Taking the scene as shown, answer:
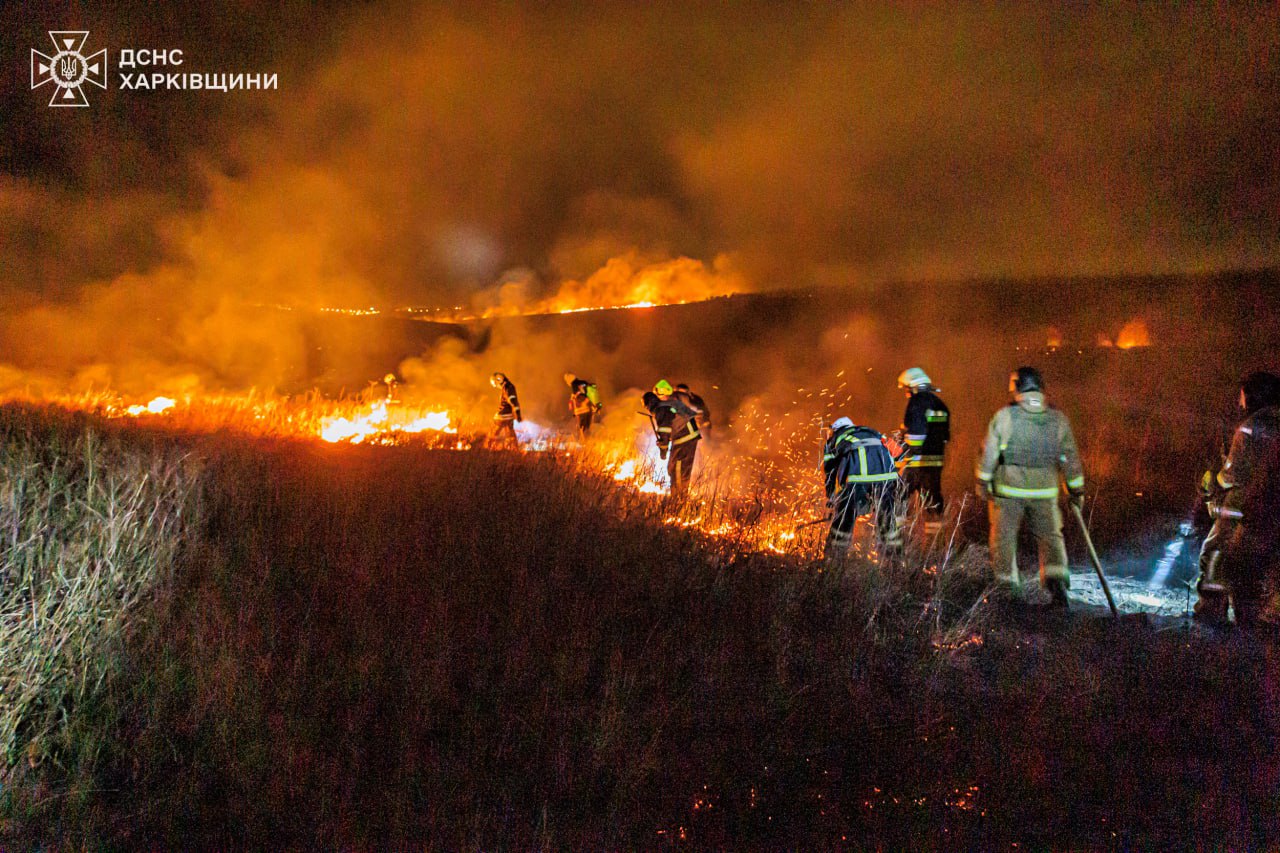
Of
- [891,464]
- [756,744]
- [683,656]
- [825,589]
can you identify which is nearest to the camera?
[756,744]

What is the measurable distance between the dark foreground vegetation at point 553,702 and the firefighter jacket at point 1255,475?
1146 millimetres

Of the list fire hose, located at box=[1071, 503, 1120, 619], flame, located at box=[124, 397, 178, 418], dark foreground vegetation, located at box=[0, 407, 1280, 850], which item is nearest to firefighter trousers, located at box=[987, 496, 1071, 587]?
fire hose, located at box=[1071, 503, 1120, 619]

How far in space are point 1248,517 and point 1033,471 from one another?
1.38 meters

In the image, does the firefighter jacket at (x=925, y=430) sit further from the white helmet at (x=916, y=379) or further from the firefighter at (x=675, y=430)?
the firefighter at (x=675, y=430)

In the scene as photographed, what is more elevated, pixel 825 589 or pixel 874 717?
pixel 825 589

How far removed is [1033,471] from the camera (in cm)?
574

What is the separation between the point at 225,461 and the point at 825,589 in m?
5.19

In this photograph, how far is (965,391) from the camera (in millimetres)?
19562

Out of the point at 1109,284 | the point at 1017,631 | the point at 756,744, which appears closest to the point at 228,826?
the point at 756,744

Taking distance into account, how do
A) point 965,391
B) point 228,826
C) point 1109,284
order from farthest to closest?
point 1109,284
point 965,391
point 228,826

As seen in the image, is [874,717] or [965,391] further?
[965,391]

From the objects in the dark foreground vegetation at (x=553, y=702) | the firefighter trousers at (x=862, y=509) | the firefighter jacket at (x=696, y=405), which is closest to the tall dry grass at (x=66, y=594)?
the dark foreground vegetation at (x=553, y=702)

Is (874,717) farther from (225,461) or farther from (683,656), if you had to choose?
(225,461)

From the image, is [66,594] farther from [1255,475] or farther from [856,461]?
[1255,475]
